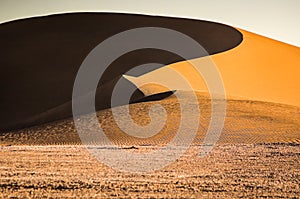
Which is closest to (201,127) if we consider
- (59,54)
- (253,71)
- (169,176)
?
(169,176)

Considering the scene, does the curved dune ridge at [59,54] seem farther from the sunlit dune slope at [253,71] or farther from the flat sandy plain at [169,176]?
the flat sandy plain at [169,176]

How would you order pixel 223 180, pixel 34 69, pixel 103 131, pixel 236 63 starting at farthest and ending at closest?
pixel 236 63
pixel 34 69
pixel 103 131
pixel 223 180

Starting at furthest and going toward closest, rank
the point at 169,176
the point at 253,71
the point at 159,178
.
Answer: the point at 253,71 < the point at 169,176 < the point at 159,178

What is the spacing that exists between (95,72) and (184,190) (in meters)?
27.2

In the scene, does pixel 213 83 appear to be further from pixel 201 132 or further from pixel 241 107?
pixel 201 132

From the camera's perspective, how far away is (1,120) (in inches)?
1225

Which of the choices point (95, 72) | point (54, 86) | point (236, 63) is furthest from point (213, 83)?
point (54, 86)

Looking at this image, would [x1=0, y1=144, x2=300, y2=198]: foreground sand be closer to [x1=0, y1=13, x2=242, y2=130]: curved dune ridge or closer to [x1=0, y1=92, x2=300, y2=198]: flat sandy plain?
[x1=0, y1=92, x2=300, y2=198]: flat sandy plain

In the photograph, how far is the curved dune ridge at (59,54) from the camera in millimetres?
32719

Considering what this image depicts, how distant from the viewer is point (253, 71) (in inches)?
1726

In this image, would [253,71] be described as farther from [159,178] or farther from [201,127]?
[159,178]

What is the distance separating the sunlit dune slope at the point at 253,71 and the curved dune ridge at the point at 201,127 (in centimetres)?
603

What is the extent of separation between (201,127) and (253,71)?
19749 mm

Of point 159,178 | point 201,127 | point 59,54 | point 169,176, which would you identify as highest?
point 159,178
